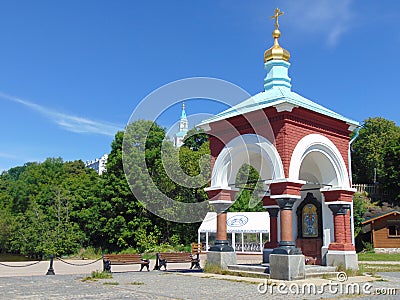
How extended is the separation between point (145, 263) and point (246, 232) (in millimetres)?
12547

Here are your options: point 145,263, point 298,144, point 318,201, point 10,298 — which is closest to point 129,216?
point 145,263

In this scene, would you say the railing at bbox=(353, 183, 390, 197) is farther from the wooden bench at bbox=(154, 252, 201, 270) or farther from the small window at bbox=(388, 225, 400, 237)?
the wooden bench at bbox=(154, 252, 201, 270)

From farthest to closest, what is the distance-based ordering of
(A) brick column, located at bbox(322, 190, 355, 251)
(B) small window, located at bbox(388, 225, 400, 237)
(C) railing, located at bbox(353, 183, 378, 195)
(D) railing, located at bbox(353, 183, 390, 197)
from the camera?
(C) railing, located at bbox(353, 183, 378, 195), (D) railing, located at bbox(353, 183, 390, 197), (B) small window, located at bbox(388, 225, 400, 237), (A) brick column, located at bbox(322, 190, 355, 251)

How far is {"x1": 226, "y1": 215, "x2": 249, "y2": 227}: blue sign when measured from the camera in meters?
28.7

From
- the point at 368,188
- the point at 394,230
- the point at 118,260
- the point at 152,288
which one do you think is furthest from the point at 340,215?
the point at 368,188

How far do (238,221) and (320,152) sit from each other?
15.2 metres

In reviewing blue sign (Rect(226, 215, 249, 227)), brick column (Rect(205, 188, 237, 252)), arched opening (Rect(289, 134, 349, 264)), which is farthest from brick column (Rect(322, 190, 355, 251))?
blue sign (Rect(226, 215, 249, 227))

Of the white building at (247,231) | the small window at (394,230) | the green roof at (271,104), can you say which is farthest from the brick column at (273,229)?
the small window at (394,230)

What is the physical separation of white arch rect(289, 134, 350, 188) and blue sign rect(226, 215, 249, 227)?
1421 centimetres

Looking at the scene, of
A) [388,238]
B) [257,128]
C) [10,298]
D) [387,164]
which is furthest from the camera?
[387,164]

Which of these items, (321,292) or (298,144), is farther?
(298,144)

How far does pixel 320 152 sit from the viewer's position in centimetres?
1454

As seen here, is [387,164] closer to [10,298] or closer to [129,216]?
[129,216]

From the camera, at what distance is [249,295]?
32.1ft
